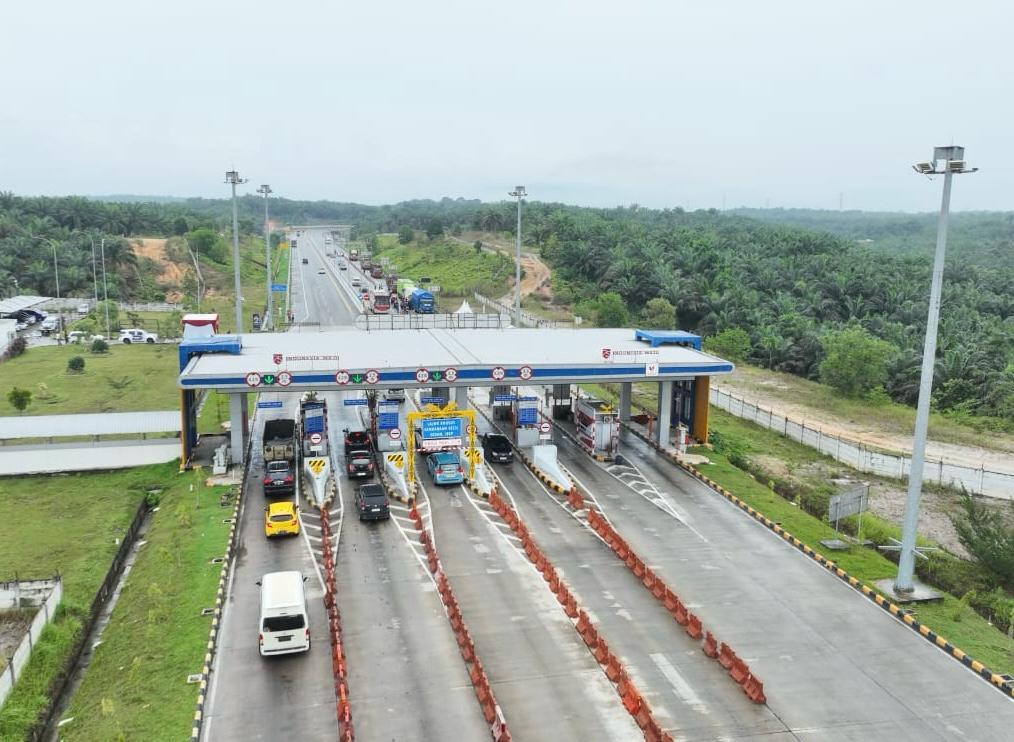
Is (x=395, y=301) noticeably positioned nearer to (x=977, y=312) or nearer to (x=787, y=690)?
(x=977, y=312)

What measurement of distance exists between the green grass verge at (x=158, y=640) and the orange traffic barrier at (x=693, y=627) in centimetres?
1454

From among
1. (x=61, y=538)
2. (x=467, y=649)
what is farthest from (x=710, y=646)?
(x=61, y=538)

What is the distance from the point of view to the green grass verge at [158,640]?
72.7 feet

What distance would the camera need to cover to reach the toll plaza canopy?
42.1m

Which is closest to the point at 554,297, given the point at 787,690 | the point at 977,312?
the point at 977,312

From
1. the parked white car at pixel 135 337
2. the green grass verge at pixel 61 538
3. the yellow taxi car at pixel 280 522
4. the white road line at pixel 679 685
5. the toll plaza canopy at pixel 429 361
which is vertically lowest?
the green grass verge at pixel 61 538

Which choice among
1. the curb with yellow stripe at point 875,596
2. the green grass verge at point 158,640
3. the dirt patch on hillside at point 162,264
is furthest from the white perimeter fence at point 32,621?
the dirt patch on hillside at point 162,264

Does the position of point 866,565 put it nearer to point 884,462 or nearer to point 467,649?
point 467,649

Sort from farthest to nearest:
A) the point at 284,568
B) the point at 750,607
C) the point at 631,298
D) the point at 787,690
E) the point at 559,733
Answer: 1. the point at 631,298
2. the point at 284,568
3. the point at 750,607
4. the point at 787,690
5. the point at 559,733

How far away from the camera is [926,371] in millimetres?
29031

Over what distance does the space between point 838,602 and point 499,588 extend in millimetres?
11689

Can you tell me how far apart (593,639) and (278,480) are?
61.9ft

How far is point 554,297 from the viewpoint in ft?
369

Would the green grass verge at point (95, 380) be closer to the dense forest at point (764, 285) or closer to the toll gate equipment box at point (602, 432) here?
the toll gate equipment box at point (602, 432)
